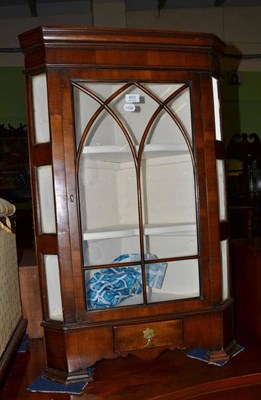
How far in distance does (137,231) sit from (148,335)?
28cm

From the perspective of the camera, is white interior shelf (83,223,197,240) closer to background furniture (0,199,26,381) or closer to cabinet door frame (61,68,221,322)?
cabinet door frame (61,68,221,322)

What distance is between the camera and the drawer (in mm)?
1030

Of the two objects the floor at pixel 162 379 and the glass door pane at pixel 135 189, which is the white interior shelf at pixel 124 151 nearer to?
the glass door pane at pixel 135 189

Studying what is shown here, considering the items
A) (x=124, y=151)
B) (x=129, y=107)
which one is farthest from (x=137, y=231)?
(x=129, y=107)

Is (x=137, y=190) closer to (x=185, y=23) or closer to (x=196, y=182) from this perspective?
(x=196, y=182)

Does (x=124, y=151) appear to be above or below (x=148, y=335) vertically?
above

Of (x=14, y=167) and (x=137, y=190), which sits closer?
(x=137, y=190)

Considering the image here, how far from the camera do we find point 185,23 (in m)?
4.36

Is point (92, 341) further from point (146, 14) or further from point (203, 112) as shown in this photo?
point (146, 14)

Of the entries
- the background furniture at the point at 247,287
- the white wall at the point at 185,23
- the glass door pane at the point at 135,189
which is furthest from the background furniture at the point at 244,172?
the glass door pane at the point at 135,189

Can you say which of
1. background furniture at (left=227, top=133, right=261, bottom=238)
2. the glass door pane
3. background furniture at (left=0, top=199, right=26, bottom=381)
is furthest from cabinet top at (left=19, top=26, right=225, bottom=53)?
background furniture at (left=227, top=133, right=261, bottom=238)

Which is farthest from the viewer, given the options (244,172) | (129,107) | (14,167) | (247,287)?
(244,172)

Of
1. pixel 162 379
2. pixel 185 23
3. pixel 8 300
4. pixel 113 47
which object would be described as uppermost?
pixel 185 23

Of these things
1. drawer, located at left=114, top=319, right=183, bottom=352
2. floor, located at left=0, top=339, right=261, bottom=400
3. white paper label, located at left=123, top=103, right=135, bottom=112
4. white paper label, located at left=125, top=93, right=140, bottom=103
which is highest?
white paper label, located at left=125, top=93, right=140, bottom=103
